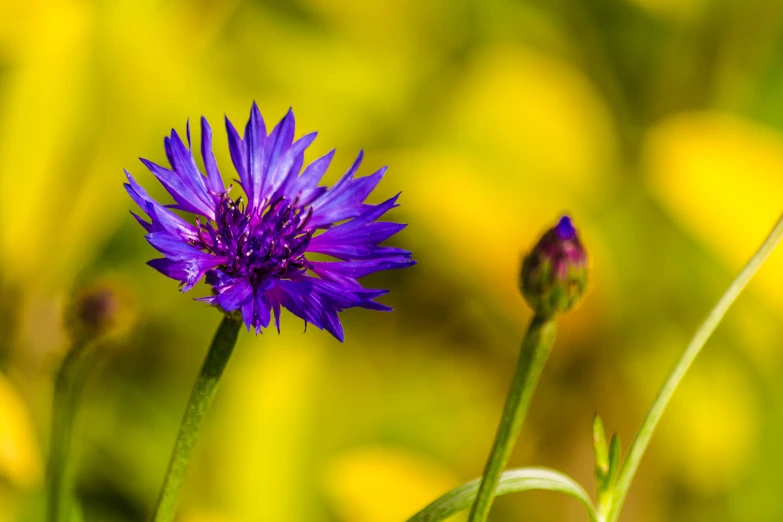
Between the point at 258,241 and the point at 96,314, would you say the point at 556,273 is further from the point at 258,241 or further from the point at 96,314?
the point at 96,314

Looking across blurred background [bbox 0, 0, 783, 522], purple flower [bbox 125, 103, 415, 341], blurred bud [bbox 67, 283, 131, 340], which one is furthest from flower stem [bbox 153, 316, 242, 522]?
blurred background [bbox 0, 0, 783, 522]

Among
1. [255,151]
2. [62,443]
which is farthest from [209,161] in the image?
[62,443]

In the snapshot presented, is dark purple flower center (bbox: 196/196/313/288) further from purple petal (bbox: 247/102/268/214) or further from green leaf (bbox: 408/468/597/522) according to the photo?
green leaf (bbox: 408/468/597/522)

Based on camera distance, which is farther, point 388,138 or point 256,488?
point 388,138

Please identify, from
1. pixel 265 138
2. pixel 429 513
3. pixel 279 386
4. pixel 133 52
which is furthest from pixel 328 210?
pixel 133 52

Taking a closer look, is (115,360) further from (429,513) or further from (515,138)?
(429,513)
